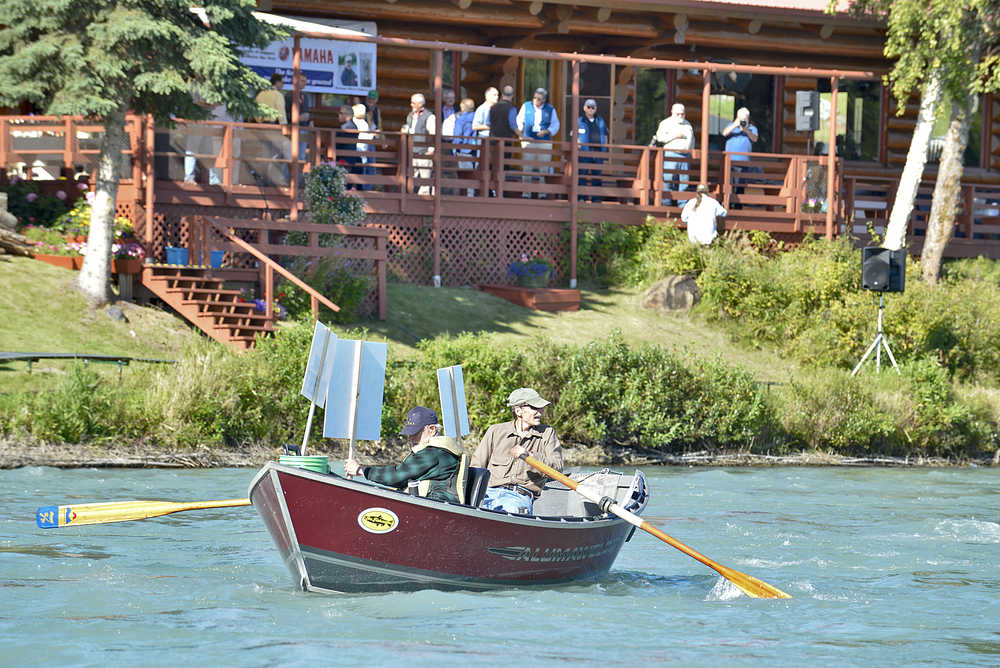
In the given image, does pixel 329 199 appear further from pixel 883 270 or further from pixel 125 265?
pixel 883 270

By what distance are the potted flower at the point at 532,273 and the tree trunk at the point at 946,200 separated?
644 centimetres

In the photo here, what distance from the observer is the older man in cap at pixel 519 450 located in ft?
41.5

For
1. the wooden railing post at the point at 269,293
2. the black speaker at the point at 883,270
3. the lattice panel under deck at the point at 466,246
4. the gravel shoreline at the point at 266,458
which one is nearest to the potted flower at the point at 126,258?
the wooden railing post at the point at 269,293

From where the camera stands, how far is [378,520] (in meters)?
10.8

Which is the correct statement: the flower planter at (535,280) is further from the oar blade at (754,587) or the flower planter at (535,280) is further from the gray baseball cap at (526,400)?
the oar blade at (754,587)

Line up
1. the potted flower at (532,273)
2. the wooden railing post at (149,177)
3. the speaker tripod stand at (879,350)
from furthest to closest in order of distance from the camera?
the potted flower at (532,273)
the wooden railing post at (149,177)
the speaker tripod stand at (879,350)

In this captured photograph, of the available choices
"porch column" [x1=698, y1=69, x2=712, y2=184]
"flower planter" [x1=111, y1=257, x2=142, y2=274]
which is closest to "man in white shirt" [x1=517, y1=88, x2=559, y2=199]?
"porch column" [x1=698, y1=69, x2=712, y2=184]

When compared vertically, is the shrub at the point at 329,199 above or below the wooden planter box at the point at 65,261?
above

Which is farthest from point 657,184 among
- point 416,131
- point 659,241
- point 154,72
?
point 154,72

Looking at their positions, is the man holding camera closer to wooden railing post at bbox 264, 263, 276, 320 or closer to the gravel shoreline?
the gravel shoreline

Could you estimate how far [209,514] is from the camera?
15.8 metres

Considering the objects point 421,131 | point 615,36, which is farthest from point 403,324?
point 615,36

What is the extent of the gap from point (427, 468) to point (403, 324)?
10.9 metres

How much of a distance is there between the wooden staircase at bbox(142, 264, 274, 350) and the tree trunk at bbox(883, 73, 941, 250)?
1115cm
